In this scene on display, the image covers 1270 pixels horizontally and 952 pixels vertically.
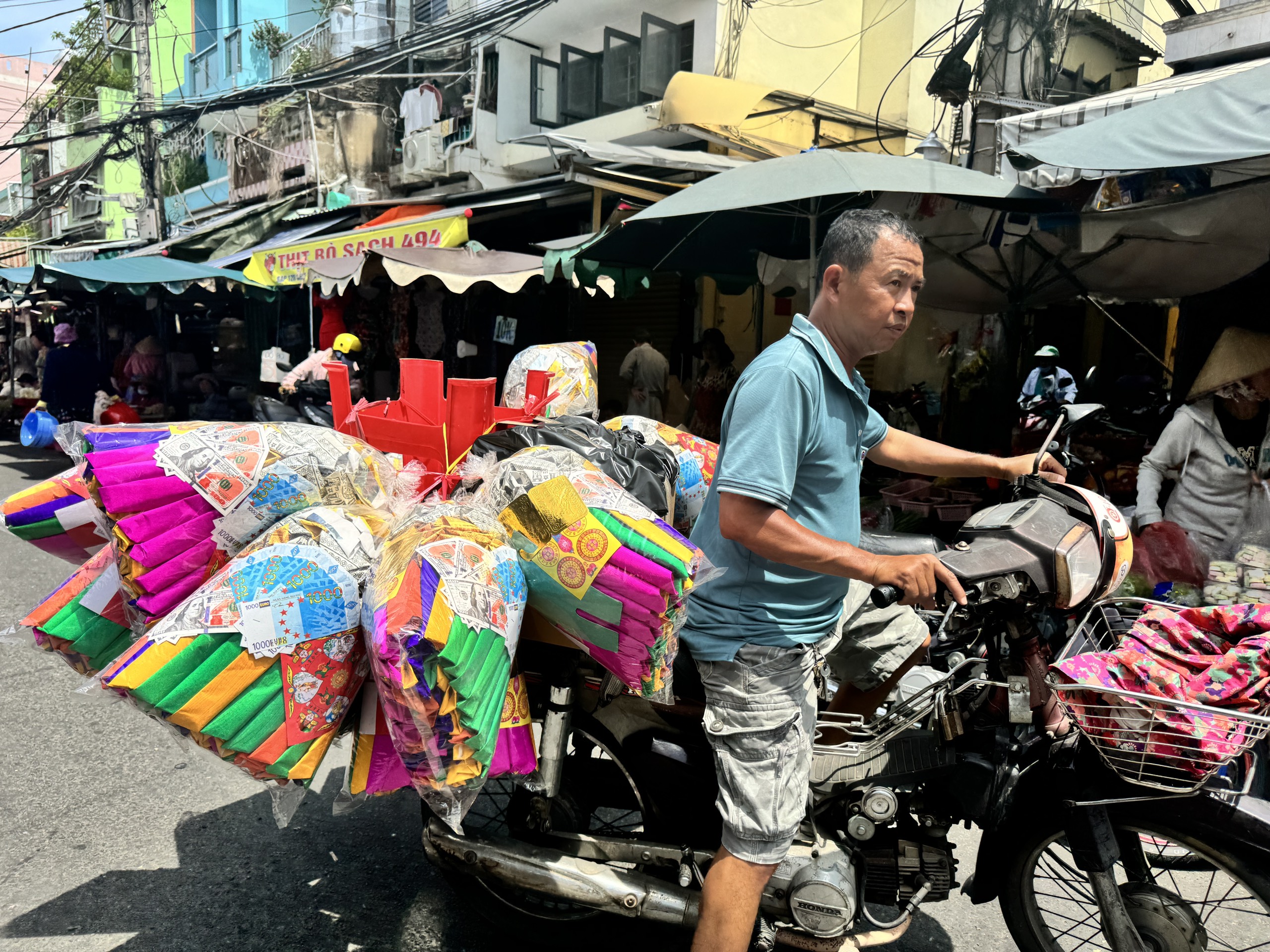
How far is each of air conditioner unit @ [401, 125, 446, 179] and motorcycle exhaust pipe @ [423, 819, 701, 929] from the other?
14.3 metres

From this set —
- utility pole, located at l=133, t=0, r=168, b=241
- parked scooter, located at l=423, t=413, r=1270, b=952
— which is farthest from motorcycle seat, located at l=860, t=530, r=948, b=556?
utility pole, located at l=133, t=0, r=168, b=241

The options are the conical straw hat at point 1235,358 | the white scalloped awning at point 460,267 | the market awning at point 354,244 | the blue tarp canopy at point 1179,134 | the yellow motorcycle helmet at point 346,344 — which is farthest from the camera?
the market awning at point 354,244

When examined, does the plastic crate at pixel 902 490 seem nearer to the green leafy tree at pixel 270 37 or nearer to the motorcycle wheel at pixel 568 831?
the motorcycle wheel at pixel 568 831

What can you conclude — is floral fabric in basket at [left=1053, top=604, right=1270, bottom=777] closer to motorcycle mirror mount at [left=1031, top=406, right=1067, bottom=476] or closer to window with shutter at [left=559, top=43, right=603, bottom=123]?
motorcycle mirror mount at [left=1031, top=406, right=1067, bottom=476]

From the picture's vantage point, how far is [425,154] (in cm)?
1507

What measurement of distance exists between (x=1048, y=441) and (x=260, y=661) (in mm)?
1869

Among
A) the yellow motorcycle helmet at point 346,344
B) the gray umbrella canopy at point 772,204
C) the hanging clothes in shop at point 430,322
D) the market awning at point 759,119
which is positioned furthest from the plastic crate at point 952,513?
the hanging clothes in shop at point 430,322

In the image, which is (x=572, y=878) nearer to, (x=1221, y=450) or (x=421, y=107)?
(x=1221, y=450)

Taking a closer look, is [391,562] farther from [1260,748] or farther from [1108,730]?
[1260,748]

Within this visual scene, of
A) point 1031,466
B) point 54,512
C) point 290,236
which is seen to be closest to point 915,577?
point 1031,466

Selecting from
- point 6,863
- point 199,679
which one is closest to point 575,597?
point 199,679

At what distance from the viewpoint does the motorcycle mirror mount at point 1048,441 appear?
2.17 m

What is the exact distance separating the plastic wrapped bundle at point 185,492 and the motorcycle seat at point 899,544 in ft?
4.33

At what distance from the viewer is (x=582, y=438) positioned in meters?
2.29
